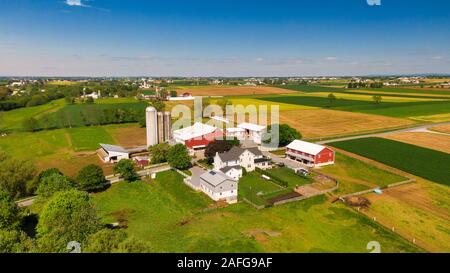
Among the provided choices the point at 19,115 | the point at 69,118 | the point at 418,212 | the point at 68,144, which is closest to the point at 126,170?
the point at 68,144

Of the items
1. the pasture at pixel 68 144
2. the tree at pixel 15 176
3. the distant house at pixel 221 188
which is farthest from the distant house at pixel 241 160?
the tree at pixel 15 176

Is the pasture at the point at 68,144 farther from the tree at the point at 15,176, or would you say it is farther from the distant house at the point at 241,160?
the distant house at the point at 241,160

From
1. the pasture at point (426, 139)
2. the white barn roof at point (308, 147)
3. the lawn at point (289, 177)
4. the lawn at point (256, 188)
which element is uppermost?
the white barn roof at point (308, 147)

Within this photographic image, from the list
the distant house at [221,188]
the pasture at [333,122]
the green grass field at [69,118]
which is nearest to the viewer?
the distant house at [221,188]

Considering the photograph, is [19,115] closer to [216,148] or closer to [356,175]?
[216,148]

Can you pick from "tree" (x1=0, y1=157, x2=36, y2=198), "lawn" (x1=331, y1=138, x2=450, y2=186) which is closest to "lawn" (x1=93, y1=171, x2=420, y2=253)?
"tree" (x1=0, y1=157, x2=36, y2=198)

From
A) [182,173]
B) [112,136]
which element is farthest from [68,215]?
[112,136]
